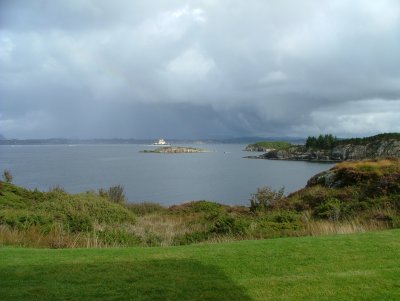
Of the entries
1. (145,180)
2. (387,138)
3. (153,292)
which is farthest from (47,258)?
(387,138)

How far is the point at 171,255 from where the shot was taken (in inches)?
328

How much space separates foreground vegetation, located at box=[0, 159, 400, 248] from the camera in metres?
12.2

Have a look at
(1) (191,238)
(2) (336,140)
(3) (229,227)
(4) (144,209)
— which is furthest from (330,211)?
(2) (336,140)

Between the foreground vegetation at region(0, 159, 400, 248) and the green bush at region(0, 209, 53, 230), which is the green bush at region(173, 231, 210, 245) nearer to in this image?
the foreground vegetation at region(0, 159, 400, 248)

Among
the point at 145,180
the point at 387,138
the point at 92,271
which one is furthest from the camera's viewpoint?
the point at 387,138

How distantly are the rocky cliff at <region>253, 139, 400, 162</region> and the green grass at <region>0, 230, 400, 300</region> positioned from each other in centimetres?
9775

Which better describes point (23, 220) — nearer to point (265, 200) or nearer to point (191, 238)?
point (191, 238)

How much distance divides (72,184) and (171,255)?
A: 6089 cm

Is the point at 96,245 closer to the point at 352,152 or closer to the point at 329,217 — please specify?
the point at 329,217

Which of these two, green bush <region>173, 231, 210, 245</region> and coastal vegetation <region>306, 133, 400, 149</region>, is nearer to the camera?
green bush <region>173, 231, 210, 245</region>

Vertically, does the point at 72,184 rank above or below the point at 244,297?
below

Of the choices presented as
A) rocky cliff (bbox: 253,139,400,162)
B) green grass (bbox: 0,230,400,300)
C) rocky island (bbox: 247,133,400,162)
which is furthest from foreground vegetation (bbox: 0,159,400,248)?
rocky island (bbox: 247,133,400,162)

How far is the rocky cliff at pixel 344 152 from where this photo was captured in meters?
116

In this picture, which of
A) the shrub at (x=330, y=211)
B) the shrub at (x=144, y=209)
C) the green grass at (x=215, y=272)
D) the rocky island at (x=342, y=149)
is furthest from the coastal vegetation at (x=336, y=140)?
the green grass at (x=215, y=272)
